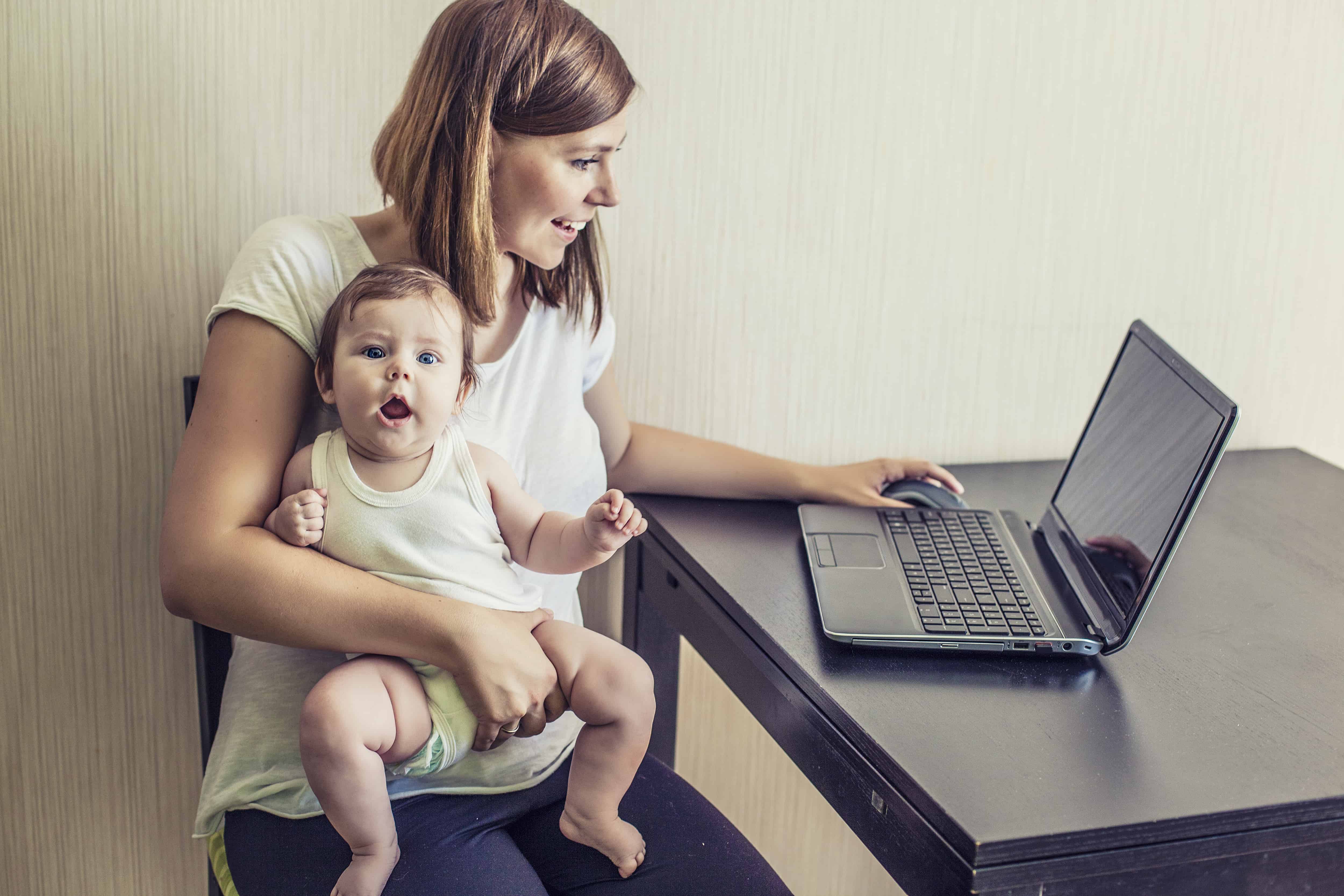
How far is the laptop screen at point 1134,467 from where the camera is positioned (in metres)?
1.04

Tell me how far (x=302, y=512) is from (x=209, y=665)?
395mm

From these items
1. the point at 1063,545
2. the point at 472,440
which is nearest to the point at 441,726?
the point at 472,440

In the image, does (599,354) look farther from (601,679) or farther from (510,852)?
(510,852)

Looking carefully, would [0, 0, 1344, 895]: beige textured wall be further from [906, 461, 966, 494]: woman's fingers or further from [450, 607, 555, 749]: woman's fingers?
[450, 607, 555, 749]: woman's fingers

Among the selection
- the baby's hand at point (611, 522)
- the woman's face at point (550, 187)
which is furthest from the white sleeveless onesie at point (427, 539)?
the woman's face at point (550, 187)

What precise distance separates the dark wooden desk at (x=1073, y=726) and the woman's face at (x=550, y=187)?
15.6 inches

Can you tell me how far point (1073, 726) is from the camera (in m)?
0.89

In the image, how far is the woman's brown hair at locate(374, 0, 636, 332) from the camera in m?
1.02

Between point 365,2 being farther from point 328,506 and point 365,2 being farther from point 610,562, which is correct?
point 610,562

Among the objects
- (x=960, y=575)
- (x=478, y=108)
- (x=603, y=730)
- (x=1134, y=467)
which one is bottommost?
(x=603, y=730)

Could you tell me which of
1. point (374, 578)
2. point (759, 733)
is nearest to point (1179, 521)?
point (374, 578)

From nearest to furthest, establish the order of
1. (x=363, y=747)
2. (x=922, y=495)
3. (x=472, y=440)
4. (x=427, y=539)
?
(x=363, y=747), (x=427, y=539), (x=472, y=440), (x=922, y=495)

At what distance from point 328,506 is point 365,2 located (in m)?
0.65

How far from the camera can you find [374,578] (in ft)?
3.17
